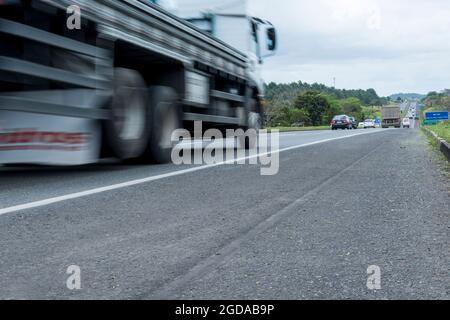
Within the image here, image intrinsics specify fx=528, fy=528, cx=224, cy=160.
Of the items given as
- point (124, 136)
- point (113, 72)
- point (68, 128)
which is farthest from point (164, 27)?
point (68, 128)

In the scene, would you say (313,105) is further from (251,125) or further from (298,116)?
(251,125)

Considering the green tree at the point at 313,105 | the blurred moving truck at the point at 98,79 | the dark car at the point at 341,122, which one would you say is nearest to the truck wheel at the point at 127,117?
the blurred moving truck at the point at 98,79

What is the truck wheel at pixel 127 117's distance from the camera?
6.90 metres

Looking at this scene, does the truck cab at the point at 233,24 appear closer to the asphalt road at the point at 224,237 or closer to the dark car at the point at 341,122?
the asphalt road at the point at 224,237

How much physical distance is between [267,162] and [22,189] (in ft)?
14.1

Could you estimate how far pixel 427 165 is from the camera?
8625mm

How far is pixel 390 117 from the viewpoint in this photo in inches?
2222

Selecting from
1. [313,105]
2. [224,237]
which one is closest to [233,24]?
[224,237]

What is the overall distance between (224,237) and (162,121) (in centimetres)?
478

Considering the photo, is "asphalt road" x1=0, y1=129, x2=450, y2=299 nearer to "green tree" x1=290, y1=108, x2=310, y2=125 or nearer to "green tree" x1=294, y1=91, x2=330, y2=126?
"green tree" x1=290, y1=108, x2=310, y2=125

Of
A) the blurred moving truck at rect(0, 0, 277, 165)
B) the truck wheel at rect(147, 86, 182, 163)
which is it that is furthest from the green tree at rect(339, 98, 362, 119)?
the truck wheel at rect(147, 86, 182, 163)

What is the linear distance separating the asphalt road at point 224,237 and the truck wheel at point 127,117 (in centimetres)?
60

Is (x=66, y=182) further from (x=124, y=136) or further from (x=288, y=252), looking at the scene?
(x=288, y=252)

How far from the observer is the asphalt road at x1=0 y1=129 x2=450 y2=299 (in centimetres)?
259
